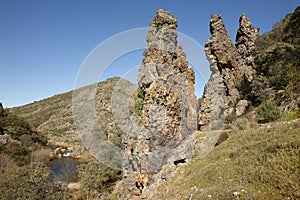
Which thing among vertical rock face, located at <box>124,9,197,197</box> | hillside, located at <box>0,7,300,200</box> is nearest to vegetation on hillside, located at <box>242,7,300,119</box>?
hillside, located at <box>0,7,300,200</box>

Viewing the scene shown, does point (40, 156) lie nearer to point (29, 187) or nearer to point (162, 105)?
point (29, 187)

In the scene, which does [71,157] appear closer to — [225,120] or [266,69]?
[225,120]

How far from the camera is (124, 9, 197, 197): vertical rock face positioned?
16.2 m

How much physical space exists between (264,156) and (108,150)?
28595mm

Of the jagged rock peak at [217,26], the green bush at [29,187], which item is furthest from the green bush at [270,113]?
the green bush at [29,187]

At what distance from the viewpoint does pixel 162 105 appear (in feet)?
54.7

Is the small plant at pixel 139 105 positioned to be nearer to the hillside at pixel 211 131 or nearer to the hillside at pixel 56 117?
the hillside at pixel 211 131

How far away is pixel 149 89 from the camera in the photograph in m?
16.9

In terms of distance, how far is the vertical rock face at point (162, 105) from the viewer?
53.3 ft

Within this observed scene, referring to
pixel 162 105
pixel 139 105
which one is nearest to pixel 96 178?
pixel 139 105

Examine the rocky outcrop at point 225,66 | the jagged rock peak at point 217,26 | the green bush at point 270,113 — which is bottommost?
the green bush at point 270,113

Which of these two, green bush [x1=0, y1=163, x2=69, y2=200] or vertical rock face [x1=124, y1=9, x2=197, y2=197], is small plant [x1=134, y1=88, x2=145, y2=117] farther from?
green bush [x1=0, y1=163, x2=69, y2=200]

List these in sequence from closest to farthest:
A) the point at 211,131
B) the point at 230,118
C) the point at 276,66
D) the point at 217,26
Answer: the point at 211,131
the point at 230,118
the point at 276,66
the point at 217,26

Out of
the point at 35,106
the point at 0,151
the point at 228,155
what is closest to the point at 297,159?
the point at 228,155
